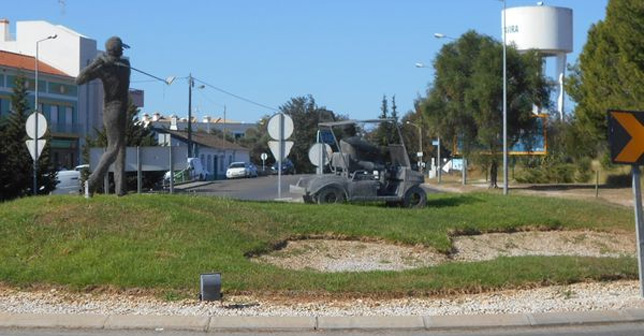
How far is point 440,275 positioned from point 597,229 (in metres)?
8.94

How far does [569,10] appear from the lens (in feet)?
250

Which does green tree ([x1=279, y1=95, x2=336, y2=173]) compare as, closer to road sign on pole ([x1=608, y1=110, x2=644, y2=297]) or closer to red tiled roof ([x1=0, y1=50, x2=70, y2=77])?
red tiled roof ([x1=0, y1=50, x2=70, y2=77])

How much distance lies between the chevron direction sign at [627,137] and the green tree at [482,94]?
38.7m

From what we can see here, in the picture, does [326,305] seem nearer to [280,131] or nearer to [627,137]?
[627,137]

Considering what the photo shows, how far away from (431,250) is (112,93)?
23.5ft

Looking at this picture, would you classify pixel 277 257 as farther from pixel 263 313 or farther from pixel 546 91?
pixel 546 91

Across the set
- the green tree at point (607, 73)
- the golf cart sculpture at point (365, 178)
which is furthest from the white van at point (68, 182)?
the green tree at point (607, 73)

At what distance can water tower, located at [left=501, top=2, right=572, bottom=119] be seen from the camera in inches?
2896

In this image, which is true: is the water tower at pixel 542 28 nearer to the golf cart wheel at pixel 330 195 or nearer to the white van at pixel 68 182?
the white van at pixel 68 182

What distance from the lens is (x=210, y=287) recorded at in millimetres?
10758

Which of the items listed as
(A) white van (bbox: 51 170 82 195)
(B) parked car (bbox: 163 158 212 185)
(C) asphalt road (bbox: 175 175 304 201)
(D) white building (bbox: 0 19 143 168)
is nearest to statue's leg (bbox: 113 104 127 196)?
(C) asphalt road (bbox: 175 175 304 201)

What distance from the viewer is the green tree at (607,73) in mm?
41031

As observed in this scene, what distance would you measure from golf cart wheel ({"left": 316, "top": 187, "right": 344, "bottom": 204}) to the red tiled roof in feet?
158

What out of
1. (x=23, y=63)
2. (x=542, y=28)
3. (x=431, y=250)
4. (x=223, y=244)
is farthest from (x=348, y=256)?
(x=542, y=28)
